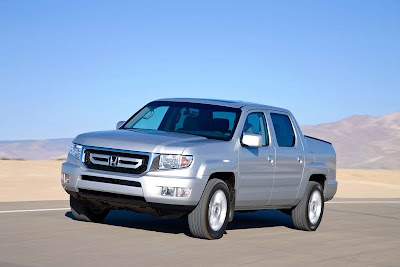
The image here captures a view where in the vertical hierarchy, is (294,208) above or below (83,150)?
below

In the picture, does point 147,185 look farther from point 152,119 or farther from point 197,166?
point 152,119

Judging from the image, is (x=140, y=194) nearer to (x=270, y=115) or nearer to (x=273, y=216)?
(x=270, y=115)

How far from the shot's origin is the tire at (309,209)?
13.4 metres

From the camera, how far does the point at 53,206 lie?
50.8 ft

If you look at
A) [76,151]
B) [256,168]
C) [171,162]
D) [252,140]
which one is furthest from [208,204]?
[76,151]

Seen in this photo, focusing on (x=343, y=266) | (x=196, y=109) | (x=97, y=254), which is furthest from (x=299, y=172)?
(x=97, y=254)

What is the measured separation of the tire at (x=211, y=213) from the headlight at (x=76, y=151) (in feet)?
5.60

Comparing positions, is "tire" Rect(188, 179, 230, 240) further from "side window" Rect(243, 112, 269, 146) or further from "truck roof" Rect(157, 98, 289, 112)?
"truck roof" Rect(157, 98, 289, 112)

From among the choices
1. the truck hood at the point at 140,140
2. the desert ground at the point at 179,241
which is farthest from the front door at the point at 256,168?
the truck hood at the point at 140,140

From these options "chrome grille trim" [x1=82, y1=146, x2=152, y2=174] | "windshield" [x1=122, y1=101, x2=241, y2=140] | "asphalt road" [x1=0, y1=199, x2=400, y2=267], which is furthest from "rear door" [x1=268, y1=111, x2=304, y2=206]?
"chrome grille trim" [x1=82, y1=146, x2=152, y2=174]

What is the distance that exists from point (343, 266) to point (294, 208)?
166 inches

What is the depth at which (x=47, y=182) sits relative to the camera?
27453 millimetres

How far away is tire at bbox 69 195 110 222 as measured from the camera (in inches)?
473

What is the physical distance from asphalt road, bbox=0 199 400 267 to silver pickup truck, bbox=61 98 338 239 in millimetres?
384
